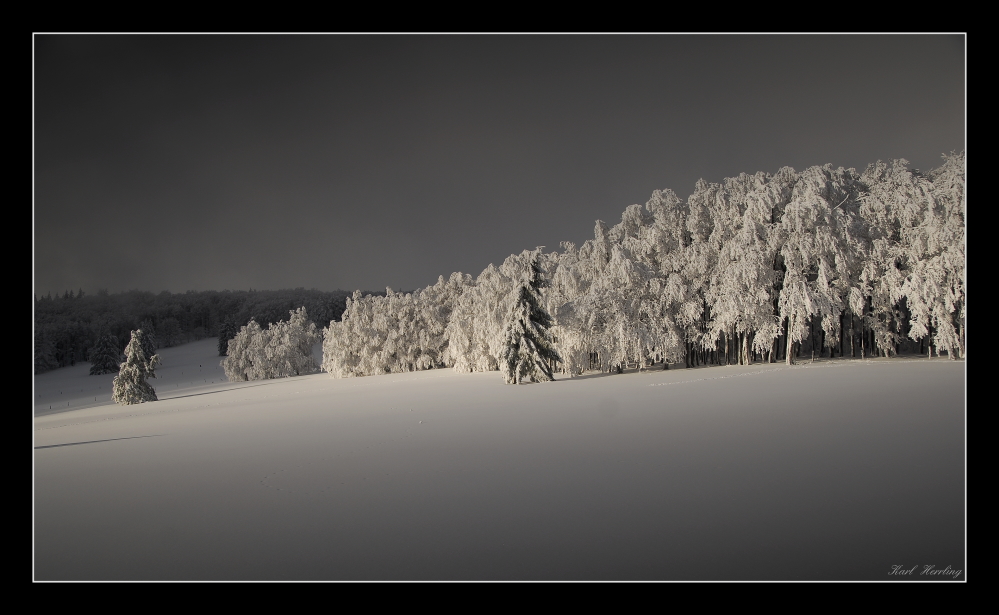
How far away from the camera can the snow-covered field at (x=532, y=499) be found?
4.10 m

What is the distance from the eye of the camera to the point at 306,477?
614 centimetres

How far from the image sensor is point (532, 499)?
502 cm

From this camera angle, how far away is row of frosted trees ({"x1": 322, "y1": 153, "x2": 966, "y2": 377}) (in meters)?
19.6

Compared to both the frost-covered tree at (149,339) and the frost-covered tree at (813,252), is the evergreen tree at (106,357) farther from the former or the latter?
the frost-covered tree at (813,252)

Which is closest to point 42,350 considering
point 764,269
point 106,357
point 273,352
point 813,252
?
point 106,357

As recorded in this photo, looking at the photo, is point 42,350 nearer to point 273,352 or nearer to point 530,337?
point 530,337

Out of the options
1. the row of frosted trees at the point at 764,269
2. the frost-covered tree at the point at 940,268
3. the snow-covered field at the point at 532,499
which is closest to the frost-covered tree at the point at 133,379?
the snow-covered field at the point at 532,499

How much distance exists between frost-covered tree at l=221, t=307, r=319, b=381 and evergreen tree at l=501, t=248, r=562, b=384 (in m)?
28.3

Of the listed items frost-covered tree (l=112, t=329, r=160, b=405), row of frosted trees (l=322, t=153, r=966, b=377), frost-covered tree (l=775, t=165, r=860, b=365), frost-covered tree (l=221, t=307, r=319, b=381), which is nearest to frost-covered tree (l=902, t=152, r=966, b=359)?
row of frosted trees (l=322, t=153, r=966, b=377)

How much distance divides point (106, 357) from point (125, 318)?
4994mm

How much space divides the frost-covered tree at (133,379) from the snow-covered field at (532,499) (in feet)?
43.2
